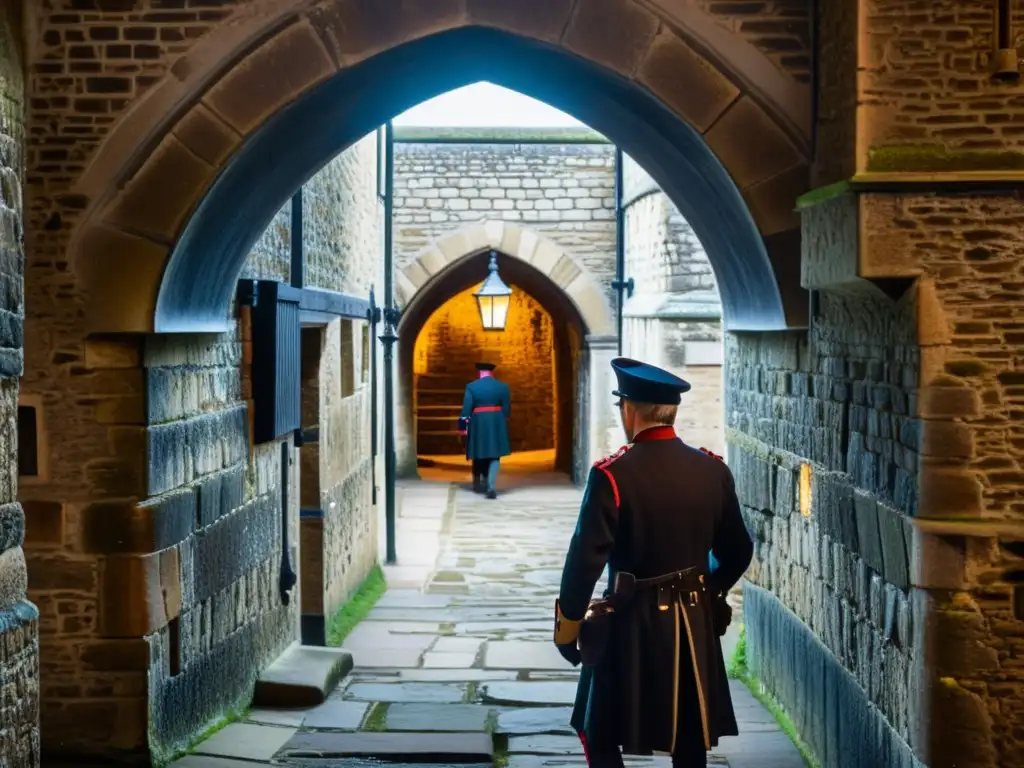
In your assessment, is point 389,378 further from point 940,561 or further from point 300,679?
point 940,561

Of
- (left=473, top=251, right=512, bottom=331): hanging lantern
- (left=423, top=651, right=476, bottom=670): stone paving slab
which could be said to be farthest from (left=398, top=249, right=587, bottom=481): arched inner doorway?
(left=423, top=651, right=476, bottom=670): stone paving slab

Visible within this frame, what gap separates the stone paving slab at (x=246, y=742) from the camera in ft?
17.1

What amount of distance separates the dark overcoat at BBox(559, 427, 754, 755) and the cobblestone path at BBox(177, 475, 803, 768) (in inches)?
56.5

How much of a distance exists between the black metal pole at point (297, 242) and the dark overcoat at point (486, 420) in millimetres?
7794

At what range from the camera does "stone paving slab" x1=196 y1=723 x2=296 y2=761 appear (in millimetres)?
5219

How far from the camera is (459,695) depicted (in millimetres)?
6566

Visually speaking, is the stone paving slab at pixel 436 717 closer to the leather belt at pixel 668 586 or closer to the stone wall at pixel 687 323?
the leather belt at pixel 668 586

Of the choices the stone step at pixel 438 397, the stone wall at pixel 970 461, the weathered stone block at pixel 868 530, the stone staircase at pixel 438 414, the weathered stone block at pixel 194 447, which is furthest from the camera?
the stone step at pixel 438 397

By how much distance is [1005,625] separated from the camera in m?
3.76

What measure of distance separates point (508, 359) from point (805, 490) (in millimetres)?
16550

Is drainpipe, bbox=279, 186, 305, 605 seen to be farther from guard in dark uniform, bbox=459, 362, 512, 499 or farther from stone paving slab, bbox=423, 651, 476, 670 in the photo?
guard in dark uniform, bbox=459, 362, 512, 499

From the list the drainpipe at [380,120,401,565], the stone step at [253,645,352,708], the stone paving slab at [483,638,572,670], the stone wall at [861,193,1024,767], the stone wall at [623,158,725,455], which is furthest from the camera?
the drainpipe at [380,120,401,565]

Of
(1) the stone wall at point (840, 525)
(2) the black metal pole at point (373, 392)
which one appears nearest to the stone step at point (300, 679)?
(1) the stone wall at point (840, 525)

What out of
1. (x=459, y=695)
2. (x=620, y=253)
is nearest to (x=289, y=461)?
(x=459, y=695)
